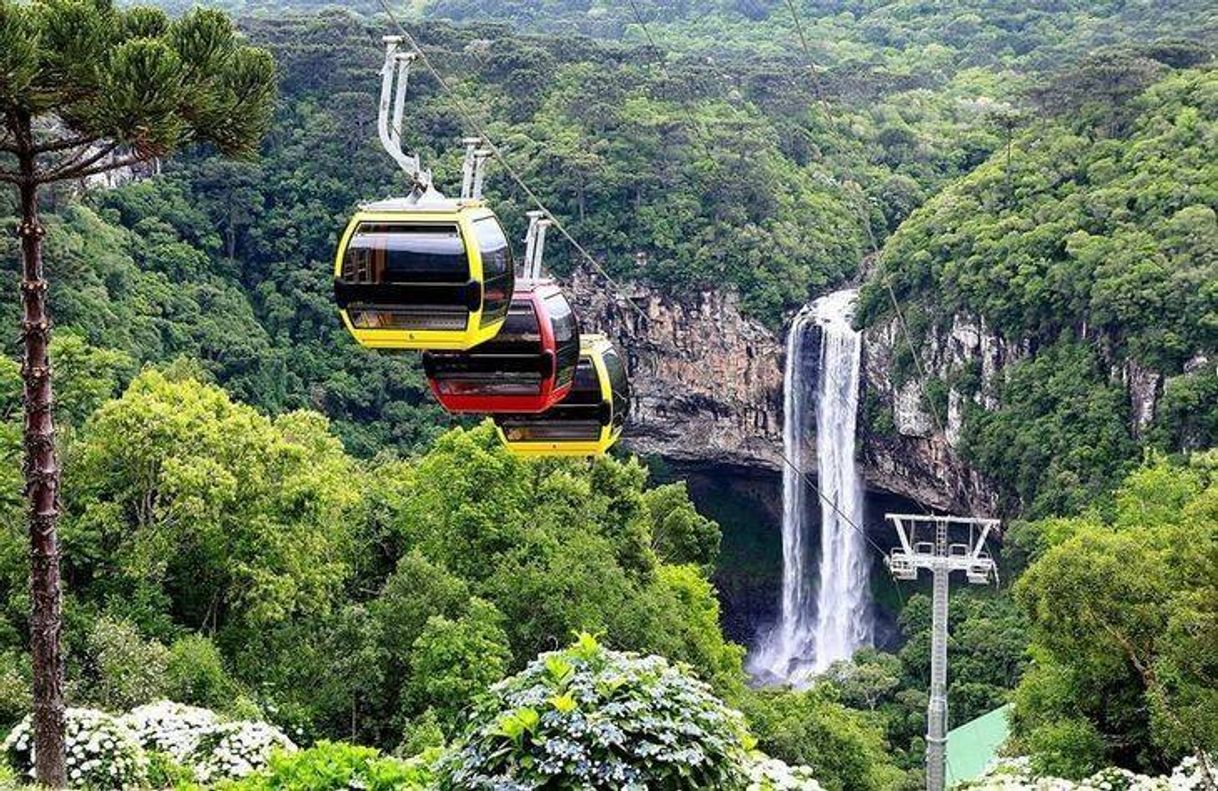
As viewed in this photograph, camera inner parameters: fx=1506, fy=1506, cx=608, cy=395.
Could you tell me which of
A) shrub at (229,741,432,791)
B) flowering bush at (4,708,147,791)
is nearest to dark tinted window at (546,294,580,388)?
shrub at (229,741,432,791)

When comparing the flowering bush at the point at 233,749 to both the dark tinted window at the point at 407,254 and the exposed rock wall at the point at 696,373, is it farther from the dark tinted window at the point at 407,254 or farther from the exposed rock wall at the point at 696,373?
the exposed rock wall at the point at 696,373

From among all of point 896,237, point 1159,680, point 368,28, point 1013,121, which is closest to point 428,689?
point 1159,680

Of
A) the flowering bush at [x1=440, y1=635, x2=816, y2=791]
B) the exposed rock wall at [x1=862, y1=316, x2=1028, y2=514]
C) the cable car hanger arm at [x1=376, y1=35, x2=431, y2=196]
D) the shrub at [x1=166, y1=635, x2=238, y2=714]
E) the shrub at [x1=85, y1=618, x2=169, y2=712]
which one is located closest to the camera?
the flowering bush at [x1=440, y1=635, x2=816, y2=791]

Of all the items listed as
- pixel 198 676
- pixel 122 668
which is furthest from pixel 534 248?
pixel 198 676

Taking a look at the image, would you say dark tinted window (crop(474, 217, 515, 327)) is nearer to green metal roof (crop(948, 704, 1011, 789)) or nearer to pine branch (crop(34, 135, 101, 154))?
pine branch (crop(34, 135, 101, 154))

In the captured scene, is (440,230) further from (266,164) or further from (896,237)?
(266,164)

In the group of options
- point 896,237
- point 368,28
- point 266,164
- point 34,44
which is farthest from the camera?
point 368,28
